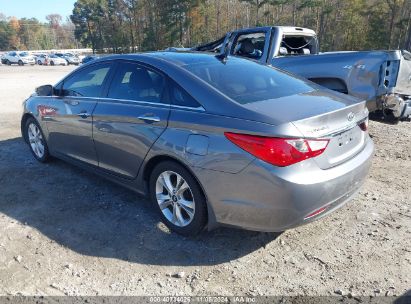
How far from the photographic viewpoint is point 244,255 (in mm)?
3172

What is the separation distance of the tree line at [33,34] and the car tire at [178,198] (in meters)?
121

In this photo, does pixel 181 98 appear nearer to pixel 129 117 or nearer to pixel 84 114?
pixel 129 117

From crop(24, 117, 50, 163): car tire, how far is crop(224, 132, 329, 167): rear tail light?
359 centimetres

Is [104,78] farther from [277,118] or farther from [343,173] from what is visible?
[343,173]

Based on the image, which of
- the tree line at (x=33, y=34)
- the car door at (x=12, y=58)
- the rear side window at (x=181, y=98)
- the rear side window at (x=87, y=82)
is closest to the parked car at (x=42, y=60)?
the car door at (x=12, y=58)

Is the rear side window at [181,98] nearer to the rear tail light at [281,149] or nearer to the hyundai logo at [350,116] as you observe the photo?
the rear tail light at [281,149]

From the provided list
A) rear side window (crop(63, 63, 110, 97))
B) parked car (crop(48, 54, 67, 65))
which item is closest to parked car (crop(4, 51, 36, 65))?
parked car (crop(48, 54, 67, 65))

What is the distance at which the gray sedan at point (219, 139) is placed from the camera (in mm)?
2721

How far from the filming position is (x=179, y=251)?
3223mm

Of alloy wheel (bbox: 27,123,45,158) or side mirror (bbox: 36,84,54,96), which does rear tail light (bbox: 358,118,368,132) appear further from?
alloy wheel (bbox: 27,123,45,158)

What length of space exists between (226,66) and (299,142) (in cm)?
141

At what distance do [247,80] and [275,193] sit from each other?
1.30 meters

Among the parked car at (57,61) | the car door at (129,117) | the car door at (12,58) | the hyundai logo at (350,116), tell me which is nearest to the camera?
the hyundai logo at (350,116)

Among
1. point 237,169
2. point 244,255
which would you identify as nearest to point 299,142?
point 237,169
